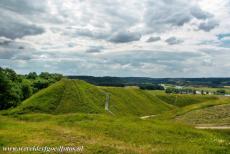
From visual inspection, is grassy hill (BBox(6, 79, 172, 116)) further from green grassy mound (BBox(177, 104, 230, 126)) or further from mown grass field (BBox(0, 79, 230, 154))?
green grassy mound (BBox(177, 104, 230, 126))

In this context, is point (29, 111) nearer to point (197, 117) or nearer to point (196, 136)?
point (197, 117)

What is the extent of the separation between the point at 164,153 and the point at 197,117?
137 ft

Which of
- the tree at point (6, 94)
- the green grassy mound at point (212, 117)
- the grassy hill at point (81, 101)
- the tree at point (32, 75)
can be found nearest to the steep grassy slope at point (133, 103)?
the grassy hill at point (81, 101)

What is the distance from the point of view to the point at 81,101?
107 metres

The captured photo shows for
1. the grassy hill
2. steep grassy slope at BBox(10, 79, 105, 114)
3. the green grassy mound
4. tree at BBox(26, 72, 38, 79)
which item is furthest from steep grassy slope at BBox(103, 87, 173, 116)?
tree at BBox(26, 72, 38, 79)

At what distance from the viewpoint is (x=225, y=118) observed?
62.9 meters

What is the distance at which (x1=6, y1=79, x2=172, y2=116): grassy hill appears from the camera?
3863 inches

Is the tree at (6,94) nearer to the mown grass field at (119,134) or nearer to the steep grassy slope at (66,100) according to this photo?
the steep grassy slope at (66,100)

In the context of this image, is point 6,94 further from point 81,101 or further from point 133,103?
point 133,103

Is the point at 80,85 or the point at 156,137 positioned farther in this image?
the point at 80,85

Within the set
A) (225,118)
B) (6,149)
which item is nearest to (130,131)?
(6,149)

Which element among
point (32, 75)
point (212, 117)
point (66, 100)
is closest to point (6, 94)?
point (66, 100)

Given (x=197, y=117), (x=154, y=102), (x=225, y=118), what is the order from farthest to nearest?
(x=154, y=102) → (x=197, y=117) → (x=225, y=118)

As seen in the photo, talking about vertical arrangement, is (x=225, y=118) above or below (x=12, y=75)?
below
